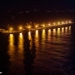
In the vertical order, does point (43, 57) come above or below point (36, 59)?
above

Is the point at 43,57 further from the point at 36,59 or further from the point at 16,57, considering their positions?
the point at 16,57

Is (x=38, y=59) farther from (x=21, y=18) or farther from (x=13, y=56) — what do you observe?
(x=21, y=18)

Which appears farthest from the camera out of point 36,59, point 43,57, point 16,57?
point 16,57

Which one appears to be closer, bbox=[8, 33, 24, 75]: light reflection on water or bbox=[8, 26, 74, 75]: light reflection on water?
bbox=[8, 33, 24, 75]: light reflection on water

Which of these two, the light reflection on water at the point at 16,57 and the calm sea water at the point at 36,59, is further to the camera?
the light reflection on water at the point at 16,57

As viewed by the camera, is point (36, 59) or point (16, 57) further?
point (16, 57)

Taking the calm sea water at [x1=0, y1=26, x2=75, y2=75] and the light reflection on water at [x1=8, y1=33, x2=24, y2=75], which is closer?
the calm sea water at [x1=0, y1=26, x2=75, y2=75]

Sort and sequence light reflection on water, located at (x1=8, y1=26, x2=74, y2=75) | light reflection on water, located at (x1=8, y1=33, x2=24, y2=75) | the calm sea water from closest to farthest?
the calm sea water, light reflection on water, located at (x1=8, y1=33, x2=24, y2=75), light reflection on water, located at (x1=8, y1=26, x2=74, y2=75)

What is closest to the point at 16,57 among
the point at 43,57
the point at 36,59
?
the point at 36,59

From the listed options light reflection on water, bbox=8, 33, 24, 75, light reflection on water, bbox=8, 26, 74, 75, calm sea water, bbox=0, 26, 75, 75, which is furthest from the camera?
light reflection on water, bbox=8, 26, 74, 75

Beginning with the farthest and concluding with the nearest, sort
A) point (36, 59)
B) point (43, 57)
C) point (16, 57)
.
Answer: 1. point (16, 57)
2. point (43, 57)
3. point (36, 59)

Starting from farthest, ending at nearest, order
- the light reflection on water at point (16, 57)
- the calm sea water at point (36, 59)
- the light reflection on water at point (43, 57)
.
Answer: the light reflection on water at point (43, 57) → the light reflection on water at point (16, 57) → the calm sea water at point (36, 59)
